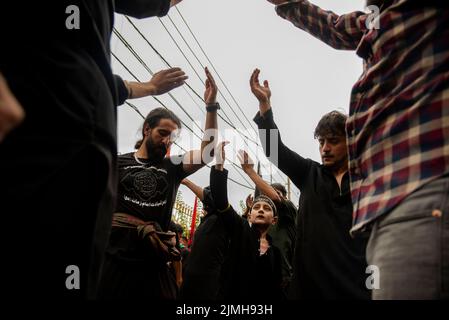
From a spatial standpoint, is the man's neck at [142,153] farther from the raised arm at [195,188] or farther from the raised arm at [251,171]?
the raised arm at [195,188]

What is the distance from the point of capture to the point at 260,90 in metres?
2.63

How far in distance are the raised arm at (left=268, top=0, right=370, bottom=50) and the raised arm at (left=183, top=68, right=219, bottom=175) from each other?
115 centimetres

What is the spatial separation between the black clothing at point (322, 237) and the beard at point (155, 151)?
2.76ft

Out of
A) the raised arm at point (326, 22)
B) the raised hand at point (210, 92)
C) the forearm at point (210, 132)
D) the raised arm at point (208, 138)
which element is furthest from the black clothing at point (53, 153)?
the raised hand at point (210, 92)

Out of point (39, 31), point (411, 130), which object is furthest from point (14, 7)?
point (411, 130)

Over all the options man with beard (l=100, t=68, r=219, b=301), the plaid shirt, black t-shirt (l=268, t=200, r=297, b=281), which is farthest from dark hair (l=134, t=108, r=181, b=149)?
the plaid shirt

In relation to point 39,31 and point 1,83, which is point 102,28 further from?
point 1,83

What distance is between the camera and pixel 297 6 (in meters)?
1.96

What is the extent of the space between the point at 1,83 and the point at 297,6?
1.74 m

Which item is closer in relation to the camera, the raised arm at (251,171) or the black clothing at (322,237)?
the black clothing at (322,237)

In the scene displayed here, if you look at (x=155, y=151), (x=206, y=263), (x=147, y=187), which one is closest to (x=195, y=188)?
(x=206, y=263)

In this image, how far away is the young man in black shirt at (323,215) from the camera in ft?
6.72

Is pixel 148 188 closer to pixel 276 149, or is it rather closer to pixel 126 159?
pixel 126 159

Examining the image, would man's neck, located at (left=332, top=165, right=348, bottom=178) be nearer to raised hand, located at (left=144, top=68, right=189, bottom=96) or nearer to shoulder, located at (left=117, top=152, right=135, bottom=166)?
raised hand, located at (left=144, top=68, right=189, bottom=96)
